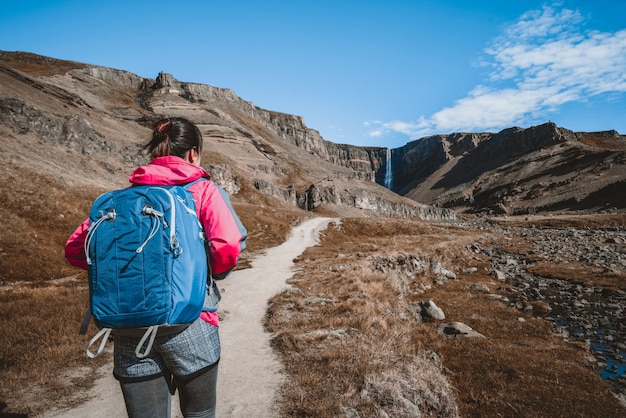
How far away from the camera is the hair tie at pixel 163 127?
2811 millimetres

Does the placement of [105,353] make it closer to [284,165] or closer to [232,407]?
[232,407]

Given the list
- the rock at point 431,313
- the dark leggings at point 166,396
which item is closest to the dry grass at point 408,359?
the rock at point 431,313

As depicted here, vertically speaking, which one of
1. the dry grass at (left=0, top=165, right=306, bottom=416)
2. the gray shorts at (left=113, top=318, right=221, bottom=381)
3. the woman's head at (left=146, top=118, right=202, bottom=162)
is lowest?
the dry grass at (left=0, top=165, right=306, bottom=416)

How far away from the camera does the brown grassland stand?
5707 mm

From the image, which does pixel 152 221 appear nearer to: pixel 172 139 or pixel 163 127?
pixel 172 139

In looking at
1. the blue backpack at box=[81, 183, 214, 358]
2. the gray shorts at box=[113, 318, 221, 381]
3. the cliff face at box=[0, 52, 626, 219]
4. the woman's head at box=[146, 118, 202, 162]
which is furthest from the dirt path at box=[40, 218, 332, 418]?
the cliff face at box=[0, 52, 626, 219]

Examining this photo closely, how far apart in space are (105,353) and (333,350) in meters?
5.43

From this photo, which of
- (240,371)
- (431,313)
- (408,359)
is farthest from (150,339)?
(431,313)

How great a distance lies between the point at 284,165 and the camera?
111125mm

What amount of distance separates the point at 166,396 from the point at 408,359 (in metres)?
5.81

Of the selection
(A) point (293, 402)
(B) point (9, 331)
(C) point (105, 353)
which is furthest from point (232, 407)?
(B) point (9, 331)

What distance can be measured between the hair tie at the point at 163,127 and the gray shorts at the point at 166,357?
5.62ft

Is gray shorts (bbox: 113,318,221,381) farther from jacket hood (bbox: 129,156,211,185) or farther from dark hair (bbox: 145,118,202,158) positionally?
dark hair (bbox: 145,118,202,158)

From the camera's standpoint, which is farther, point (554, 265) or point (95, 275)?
point (554, 265)
